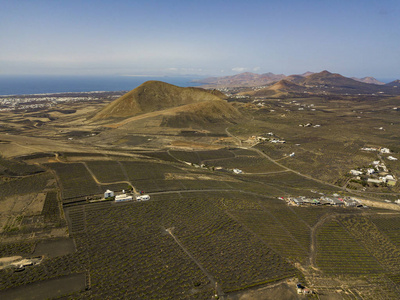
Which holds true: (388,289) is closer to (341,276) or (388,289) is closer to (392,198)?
(341,276)

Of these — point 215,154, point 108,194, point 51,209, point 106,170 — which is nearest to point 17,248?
point 51,209

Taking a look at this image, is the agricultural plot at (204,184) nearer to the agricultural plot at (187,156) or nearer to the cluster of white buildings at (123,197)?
the cluster of white buildings at (123,197)

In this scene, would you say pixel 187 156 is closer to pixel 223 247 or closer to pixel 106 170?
pixel 106 170

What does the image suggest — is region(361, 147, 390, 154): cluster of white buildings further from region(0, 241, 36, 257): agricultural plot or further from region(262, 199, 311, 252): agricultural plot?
region(0, 241, 36, 257): agricultural plot

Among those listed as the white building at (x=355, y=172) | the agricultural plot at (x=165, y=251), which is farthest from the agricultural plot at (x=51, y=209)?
the white building at (x=355, y=172)

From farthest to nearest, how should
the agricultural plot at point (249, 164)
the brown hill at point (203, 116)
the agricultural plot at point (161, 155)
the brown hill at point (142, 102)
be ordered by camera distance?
the brown hill at point (142, 102) < the brown hill at point (203, 116) < the agricultural plot at point (161, 155) < the agricultural plot at point (249, 164)

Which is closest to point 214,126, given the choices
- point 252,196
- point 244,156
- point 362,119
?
point 244,156

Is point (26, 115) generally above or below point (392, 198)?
above
